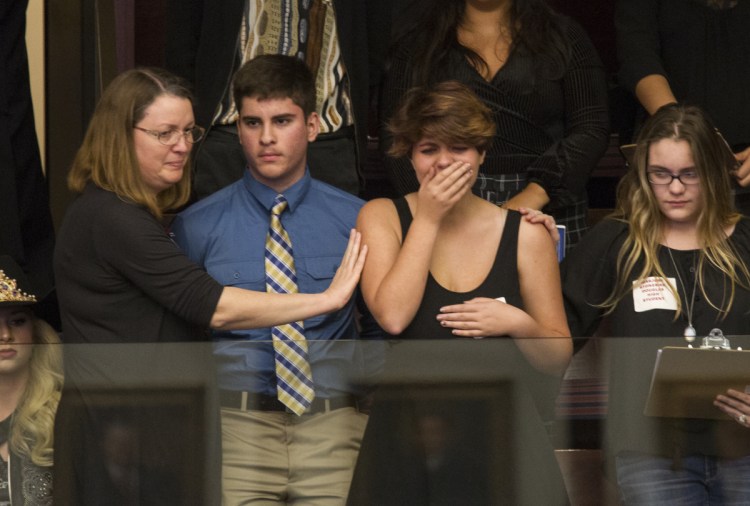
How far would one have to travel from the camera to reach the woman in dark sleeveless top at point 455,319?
118 inches

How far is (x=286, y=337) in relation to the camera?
10.3ft

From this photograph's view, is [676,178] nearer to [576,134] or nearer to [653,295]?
[653,295]

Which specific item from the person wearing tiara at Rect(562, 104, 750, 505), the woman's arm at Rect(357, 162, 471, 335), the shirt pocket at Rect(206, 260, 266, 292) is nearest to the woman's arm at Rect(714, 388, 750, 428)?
the person wearing tiara at Rect(562, 104, 750, 505)

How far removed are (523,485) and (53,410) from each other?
3.16 ft

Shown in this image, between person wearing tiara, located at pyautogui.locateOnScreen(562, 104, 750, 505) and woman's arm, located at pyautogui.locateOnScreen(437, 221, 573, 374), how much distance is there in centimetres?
14

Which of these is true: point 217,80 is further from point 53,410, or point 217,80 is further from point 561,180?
point 53,410

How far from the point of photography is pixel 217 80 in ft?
13.4

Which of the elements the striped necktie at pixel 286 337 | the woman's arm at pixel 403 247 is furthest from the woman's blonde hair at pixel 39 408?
the woman's arm at pixel 403 247

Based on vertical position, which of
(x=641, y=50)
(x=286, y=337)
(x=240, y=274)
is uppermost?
(x=641, y=50)

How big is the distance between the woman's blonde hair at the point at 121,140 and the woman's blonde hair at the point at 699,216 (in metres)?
1.06

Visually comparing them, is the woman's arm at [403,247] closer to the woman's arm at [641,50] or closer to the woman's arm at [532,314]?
the woman's arm at [532,314]

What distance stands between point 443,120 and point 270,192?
0.50 m

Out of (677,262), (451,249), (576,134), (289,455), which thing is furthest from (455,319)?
(576,134)

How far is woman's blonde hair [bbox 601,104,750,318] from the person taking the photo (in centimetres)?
334
